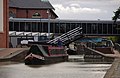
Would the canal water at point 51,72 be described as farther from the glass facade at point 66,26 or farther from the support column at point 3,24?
the glass facade at point 66,26

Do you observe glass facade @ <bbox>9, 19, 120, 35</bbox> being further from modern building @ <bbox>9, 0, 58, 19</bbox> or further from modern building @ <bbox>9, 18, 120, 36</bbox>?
modern building @ <bbox>9, 0, 58, 19</bbox>

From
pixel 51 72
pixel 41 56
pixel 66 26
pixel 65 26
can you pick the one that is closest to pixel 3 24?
pixel 41 56

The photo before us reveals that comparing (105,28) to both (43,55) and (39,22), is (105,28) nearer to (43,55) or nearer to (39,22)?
(39,22)

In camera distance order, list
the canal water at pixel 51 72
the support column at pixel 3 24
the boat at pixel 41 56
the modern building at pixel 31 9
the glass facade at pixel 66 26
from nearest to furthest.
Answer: the canal water at pixel 51 72
the boat at pixel 41 56
the support column at pixel 3 24
the glass facade at pixel 66 26
the modern building at pixel 31 9

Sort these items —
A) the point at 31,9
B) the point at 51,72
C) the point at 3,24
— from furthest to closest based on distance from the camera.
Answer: the point at 31,9 → the point at 3,24 → the point at 51,72

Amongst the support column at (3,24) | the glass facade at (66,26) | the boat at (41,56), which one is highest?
the support column at (3,24)

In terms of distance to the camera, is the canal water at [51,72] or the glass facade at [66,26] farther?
the glass facade at [66,26]

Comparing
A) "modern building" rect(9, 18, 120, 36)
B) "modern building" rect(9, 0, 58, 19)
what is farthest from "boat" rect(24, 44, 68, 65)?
"modern building" rect(9, 0, 58, 19)

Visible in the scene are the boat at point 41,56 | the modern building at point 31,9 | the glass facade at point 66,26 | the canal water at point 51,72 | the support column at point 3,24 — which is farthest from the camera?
the modern building at point 31,9

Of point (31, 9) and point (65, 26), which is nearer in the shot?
point (65, 26)

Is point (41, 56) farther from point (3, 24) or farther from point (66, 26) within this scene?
point (66, 26)

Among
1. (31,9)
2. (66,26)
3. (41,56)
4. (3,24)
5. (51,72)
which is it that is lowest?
(66,26)

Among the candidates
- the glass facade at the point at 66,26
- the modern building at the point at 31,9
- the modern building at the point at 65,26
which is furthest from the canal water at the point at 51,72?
the modern building at the point at 31,9

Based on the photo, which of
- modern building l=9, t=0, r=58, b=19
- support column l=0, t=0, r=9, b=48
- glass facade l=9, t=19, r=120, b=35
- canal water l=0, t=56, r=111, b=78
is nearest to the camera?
canal water l=0, t=56, r=111, b=78
